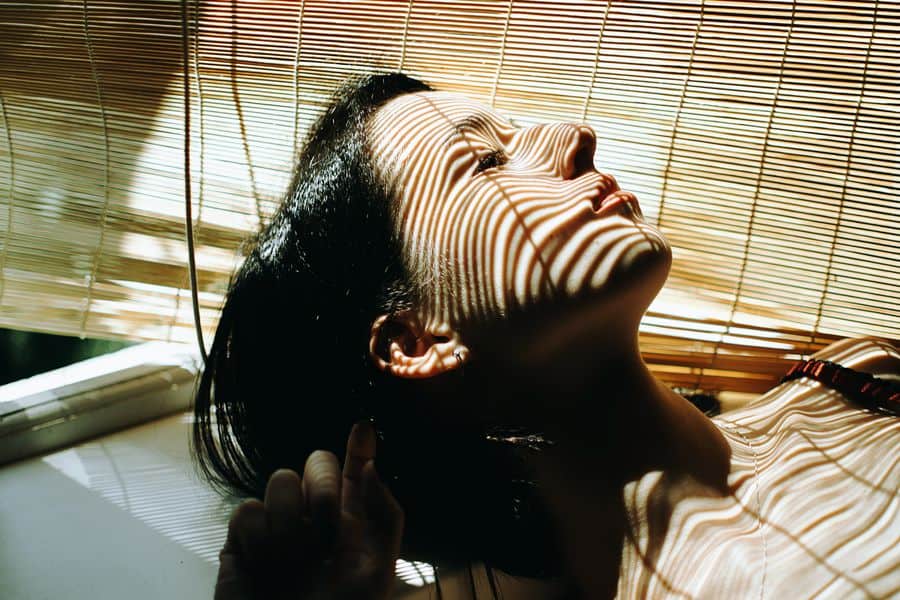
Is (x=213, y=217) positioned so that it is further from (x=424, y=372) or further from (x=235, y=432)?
(x=424, y=372)

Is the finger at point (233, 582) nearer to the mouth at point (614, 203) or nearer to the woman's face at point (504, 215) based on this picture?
the woman's face at point (504, 215)

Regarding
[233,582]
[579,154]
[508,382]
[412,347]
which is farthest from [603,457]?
[233,582]

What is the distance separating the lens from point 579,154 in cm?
92

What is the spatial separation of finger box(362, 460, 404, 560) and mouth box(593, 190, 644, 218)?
396mm

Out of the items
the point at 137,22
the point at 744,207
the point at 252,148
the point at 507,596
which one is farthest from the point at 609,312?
the point at 137,22

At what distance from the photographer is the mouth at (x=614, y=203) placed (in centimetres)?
84

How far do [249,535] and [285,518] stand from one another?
1.3 inches

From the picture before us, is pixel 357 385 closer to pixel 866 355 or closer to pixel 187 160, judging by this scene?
pixel 187 160

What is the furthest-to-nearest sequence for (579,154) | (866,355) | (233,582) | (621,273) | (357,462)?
(866,355)
(579,154)
(621,273)
(357,462)
(233,582)

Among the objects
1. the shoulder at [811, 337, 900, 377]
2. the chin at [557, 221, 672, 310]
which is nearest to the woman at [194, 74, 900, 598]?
the chin at [557, 221, 672, 310]

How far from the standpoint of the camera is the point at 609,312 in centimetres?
84

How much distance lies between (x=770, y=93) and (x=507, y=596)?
84cm

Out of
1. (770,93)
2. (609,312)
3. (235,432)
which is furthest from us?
A: (770,93)

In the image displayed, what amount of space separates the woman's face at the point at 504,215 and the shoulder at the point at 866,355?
1.50 feet
